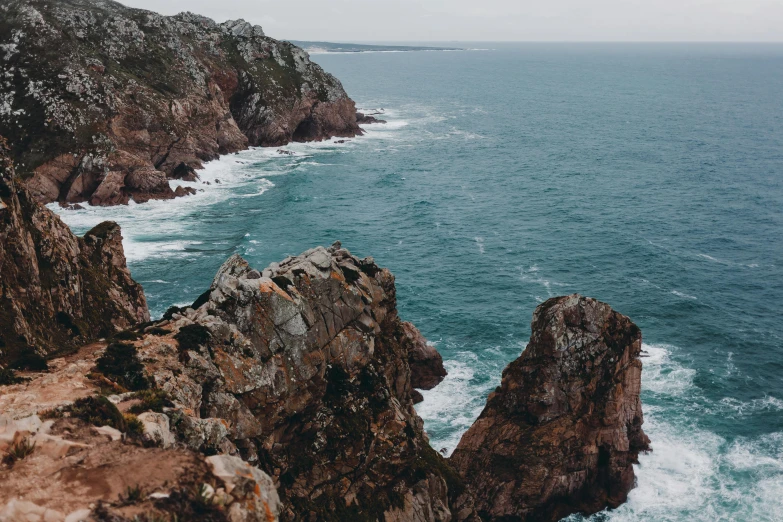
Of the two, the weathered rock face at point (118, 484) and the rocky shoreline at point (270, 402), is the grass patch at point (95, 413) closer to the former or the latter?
the rocky shoreline at point (270, 402)

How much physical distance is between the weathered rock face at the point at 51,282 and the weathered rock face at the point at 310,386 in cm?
1025

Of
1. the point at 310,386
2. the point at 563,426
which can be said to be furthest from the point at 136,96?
the point at 563,426

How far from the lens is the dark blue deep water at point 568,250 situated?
55.7 metres

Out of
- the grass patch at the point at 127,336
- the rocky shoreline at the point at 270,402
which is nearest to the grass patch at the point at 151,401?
the rocky shoreline at the point at 270,402

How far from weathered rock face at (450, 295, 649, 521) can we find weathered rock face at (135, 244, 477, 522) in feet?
19.6

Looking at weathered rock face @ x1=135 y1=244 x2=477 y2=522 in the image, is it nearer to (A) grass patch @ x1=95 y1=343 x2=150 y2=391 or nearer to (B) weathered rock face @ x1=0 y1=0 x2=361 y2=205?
(A) grass patch @ x1=95 y1=343 x2=150 y2=391

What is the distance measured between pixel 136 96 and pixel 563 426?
388 feet

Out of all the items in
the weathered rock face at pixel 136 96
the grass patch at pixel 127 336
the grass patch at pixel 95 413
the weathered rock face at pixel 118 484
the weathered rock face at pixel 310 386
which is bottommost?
the weathered rock face at pixel 310 386

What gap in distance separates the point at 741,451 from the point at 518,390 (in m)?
20.7

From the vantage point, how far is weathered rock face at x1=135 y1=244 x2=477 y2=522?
31.7m

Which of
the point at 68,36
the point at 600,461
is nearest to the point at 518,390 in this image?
the point at 600,461

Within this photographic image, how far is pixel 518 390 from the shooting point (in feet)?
165

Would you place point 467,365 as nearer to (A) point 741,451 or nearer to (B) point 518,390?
(B) point 518,390

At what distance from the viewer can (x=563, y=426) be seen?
48.6 meters
